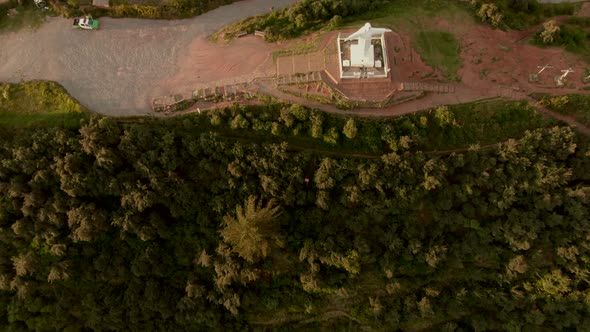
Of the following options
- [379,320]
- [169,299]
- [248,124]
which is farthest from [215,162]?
[379,320]

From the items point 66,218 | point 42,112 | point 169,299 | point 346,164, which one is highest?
point 42,112

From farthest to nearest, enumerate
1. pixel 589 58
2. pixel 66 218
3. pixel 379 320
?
pixel 589 58 < pixel 379 320 < pixel 66 218

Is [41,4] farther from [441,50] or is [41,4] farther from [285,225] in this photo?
[441,50]

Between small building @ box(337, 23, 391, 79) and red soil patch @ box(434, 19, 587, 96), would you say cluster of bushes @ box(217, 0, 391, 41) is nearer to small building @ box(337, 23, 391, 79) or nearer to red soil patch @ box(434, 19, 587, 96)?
small building @ box(337, 23, 391, 79)

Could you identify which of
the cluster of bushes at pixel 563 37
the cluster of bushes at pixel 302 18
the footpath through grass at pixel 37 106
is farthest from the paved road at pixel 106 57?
the cluster of bushes at pixel 563 37

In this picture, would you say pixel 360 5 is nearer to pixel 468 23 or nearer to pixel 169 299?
pixel 468 23

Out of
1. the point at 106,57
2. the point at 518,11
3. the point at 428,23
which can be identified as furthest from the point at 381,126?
the point at 106,57

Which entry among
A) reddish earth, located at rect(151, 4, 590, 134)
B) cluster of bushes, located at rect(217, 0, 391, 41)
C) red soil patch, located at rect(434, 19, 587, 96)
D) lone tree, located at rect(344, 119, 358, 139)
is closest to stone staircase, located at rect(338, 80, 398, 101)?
reddish earth, located at rect(151, 4, 590, 134)
